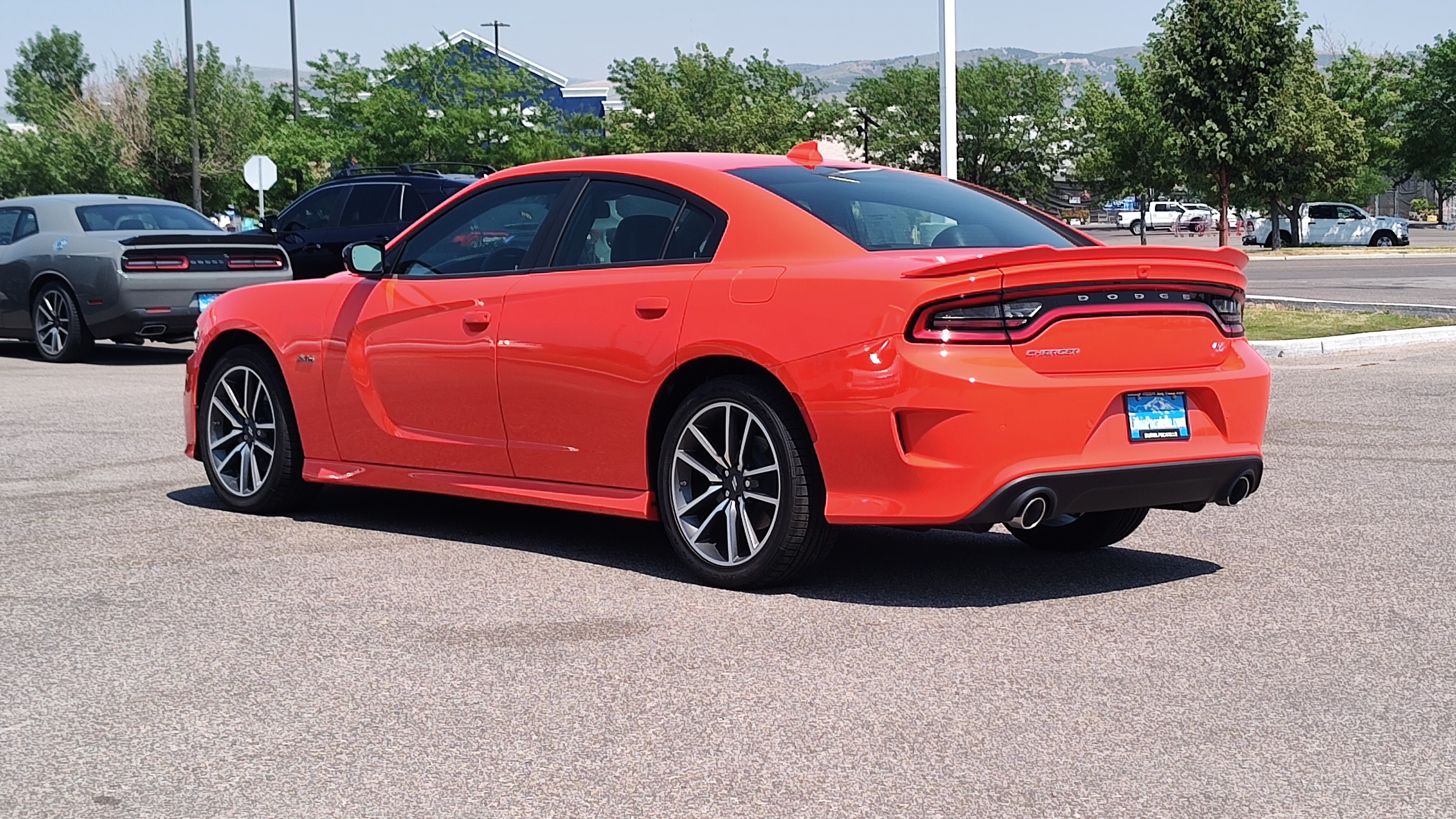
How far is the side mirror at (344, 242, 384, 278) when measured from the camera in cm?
729

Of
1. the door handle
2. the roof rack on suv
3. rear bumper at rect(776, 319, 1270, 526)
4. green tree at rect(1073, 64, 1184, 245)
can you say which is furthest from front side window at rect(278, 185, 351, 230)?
green tree at rect(1073, 64, 1184, 245)

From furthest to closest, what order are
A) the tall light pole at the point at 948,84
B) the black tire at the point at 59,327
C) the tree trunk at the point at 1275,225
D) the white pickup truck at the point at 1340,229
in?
the white pickup truck at the point at 1340,229
the tree trunk at the point at 1275,225
the tall light pole at the point at 948,84
the black tire at the point at 59,327

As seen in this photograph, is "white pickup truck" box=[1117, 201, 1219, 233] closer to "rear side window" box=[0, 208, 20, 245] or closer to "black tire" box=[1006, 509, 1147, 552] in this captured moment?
"rear side window" box=[0, 208, 20, 245]

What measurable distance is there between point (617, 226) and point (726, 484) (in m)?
1.15

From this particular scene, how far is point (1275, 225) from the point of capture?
173 ft

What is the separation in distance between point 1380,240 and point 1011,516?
175 ft

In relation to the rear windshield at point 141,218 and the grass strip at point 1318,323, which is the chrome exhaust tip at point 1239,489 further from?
the rear windshield at point 141,218

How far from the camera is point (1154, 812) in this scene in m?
3.71

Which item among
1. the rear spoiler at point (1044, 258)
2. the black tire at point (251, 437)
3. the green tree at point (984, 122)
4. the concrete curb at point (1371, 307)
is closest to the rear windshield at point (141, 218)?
the black tire at point (251, 437)

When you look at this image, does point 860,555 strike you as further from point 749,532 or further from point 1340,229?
point 1340,229

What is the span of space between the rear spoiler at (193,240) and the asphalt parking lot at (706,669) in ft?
27.3

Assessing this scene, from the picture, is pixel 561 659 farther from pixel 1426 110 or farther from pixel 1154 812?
pixel 1426 110

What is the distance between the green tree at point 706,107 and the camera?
48.7 metres

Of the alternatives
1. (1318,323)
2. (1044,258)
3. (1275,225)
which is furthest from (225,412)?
(1275,225)
